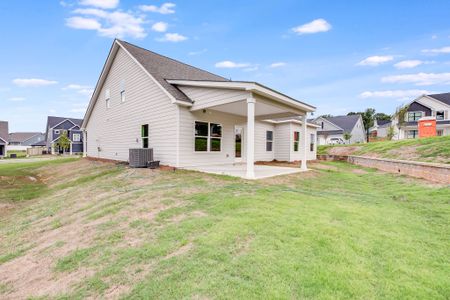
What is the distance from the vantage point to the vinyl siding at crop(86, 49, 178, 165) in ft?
36.0

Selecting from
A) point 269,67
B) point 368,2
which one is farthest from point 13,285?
point 269,67

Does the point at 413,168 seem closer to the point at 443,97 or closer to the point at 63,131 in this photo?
the point at 443,97

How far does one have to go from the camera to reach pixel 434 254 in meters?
3.18

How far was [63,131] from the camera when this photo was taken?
44.2m

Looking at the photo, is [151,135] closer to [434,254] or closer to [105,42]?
[105,42]

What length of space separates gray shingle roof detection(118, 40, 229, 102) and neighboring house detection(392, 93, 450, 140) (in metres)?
31.9

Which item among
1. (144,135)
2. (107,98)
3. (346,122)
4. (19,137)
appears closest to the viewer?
(144,135)

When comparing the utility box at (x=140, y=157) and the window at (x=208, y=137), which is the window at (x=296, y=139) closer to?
the window at (x=208, y=137)

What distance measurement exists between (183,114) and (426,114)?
3721 centimetres

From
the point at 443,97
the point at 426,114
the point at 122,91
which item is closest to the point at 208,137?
the point at 122,91

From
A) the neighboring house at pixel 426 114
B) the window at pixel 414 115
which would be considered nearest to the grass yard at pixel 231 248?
the neighboring house at pixel 426 114

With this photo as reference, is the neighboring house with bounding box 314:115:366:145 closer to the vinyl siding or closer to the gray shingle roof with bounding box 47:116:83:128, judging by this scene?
the vinyl siding

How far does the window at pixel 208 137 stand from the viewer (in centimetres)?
1140

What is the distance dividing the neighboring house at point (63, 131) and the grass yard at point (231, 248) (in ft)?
150
